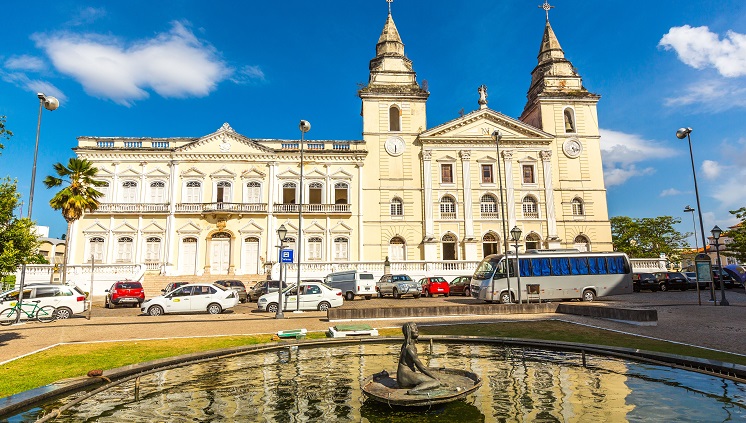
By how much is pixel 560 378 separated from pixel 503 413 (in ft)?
7.82

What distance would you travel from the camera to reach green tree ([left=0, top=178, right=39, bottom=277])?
34.3ft

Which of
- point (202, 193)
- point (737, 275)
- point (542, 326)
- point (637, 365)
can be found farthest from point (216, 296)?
point (737, 275)

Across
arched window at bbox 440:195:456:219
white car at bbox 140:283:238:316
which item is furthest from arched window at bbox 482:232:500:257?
white car at bbox 140:283:238:316

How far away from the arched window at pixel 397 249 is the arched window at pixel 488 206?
7926 millimetres

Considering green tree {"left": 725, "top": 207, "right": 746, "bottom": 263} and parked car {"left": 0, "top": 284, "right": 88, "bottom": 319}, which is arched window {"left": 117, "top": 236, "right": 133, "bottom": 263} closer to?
parked car {"left": 0, "top": 284, "right": 88, "bottom": 319}

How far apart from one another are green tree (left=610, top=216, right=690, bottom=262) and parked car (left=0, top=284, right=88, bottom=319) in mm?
55873

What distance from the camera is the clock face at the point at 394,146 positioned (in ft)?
130

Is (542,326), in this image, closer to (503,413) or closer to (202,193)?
(503,413)

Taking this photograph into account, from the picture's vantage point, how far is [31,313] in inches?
701

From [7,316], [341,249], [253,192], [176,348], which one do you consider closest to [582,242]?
[341,249]

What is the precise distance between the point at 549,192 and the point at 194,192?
32163 millimetres

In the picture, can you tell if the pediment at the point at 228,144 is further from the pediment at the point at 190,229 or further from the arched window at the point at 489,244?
the arched window at the point at 489,244

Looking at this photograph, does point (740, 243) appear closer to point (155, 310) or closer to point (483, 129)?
point (483, 129)

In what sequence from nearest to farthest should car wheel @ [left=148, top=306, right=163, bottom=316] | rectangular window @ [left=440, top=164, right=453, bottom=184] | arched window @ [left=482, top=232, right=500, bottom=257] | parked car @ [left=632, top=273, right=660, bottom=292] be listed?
car wheel @ [left=148, top=306, right=163, bottom=316]
parked car @ [left=632, top=273, right=660, bottom=292]
arched window @ [left=482, top=232, right=500, bottom=257]
rectangular window @ [left=440, top=164, right=453, bottom=184]
